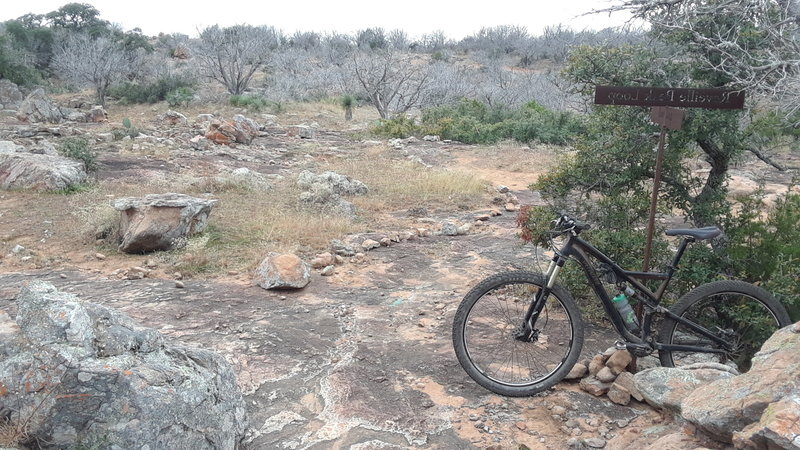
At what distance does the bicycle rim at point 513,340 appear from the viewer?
147 inches

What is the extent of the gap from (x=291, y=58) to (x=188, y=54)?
804 cm

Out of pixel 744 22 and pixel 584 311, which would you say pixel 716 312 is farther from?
pixel 744 22

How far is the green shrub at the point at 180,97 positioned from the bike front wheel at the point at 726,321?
2231cm

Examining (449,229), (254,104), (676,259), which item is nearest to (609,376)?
(676,259)

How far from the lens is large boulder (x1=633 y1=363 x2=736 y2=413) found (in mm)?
3172

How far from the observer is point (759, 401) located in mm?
2309

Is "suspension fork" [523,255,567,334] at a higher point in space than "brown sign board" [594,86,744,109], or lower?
lower

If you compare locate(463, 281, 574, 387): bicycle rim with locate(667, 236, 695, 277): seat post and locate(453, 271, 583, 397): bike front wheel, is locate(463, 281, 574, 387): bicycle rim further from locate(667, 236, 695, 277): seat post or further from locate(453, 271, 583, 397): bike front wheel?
locate(667, 236, 695, 277): seat post

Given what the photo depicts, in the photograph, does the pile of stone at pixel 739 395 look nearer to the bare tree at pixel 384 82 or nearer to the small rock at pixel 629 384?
the small rock at pixel 629 384

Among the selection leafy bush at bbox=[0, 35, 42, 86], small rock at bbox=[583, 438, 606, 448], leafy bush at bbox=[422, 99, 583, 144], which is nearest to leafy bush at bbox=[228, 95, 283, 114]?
leafy bush at bbox=[422, 99, 583, 144]

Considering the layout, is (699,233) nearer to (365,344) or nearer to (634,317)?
(634,317)

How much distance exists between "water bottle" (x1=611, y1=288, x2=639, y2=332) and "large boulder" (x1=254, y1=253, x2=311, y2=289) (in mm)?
2995

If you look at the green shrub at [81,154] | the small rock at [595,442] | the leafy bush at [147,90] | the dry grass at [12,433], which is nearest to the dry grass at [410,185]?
the green shrub at [81,154]

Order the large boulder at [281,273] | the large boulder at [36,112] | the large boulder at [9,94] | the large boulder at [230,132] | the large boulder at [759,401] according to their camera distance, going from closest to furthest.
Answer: the large boulder at [759,401] → the large boulder at [281,273] → the large boulder at [230,132] → the large boulder at [36,112] → the large boulder at [9,94]
